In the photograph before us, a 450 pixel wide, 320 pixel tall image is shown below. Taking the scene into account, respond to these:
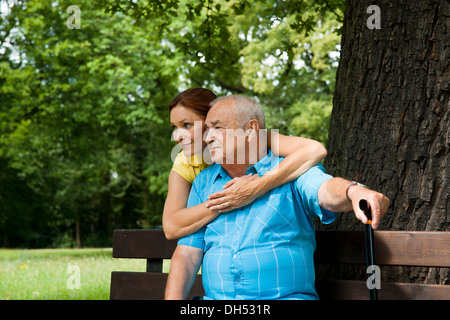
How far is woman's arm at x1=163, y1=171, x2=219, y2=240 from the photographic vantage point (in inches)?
107

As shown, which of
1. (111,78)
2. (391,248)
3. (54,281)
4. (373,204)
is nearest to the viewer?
(373,204)

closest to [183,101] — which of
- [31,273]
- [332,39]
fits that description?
[31,273]

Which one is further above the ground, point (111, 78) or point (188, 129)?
point (111, 78)

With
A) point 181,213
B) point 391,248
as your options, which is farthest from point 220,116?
point 391,248

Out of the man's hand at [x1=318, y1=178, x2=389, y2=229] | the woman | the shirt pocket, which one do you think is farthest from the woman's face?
the man's hand at [x1=318, y1=178, x2=389, y2=229]

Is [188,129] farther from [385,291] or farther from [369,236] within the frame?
[385,291]

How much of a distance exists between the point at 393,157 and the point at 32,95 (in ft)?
41.5

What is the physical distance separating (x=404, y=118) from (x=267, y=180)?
1.19 meters

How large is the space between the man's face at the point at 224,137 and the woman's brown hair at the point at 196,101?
25 centimetres

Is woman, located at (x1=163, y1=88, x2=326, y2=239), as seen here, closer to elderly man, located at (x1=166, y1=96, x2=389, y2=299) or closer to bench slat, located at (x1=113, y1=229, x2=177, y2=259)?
elderly man, located at (x1=166, y1=96, x2=389, y2=299)

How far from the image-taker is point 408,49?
11.1 ft

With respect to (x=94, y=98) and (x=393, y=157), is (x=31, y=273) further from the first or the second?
(x=393, y=157)

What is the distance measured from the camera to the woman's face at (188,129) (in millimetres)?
3000

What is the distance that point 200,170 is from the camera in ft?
10.0
